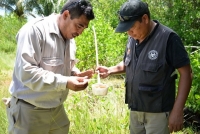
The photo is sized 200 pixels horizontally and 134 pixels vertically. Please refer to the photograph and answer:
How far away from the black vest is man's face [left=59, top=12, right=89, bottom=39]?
55cm

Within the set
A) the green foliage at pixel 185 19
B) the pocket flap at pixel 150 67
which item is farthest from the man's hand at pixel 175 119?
the green foliage at pixel 185 19

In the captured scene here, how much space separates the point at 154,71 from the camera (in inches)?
96.8

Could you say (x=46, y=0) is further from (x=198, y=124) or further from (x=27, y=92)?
(x=27, y=92)

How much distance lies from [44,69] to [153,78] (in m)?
0.88

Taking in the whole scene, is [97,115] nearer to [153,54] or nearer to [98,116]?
[98,116]

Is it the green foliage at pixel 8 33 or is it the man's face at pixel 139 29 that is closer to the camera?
the man's face at pixel 139 29

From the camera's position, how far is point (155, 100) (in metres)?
2.53

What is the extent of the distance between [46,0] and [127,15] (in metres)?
17.8

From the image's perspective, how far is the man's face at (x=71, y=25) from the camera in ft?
7.83

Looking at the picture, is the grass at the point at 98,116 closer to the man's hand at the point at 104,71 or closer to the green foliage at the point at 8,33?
the man's hand at the point at 104,71

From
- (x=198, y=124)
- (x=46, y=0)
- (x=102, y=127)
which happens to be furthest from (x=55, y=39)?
(x=46, y=0)

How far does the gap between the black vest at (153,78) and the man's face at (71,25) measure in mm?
553

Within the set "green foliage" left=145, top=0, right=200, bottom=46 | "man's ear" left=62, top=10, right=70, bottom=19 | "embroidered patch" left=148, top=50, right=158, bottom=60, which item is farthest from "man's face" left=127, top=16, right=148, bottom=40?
"green foliage" left=145, top=0, right=200, bottom=46

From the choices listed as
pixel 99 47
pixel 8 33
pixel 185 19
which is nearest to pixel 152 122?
pixel 185 19
